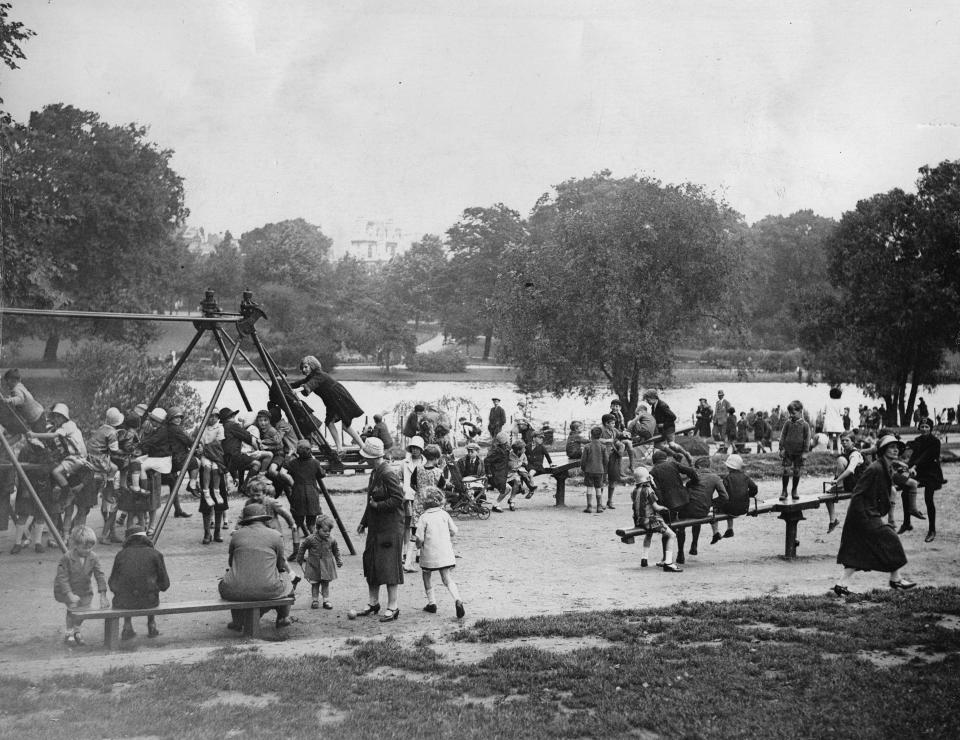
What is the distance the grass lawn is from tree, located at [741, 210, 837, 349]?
109 ft

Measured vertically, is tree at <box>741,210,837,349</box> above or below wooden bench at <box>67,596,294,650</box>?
above

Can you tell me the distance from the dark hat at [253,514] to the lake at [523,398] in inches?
739

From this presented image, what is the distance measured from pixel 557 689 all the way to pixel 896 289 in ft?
57.1

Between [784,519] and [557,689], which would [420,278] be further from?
[557,689]

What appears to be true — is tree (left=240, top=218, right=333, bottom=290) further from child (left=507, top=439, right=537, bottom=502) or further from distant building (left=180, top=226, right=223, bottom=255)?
child (left=507, top=439, right=537, bottom=502)

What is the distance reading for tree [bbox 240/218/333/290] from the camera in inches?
1073

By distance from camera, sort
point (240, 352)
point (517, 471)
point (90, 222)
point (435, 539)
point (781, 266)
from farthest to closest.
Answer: point (781, 266) → point (90, 222) → point (517, 471) → point (240, 352) → point (435, 539)

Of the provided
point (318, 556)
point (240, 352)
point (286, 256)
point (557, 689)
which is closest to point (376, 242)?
point (286, 256)

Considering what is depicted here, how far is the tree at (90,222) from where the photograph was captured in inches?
838

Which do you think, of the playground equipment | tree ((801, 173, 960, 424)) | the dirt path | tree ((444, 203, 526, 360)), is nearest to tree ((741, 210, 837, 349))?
tree ((444, 203, 526, 360))

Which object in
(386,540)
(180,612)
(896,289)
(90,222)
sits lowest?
(180,612)

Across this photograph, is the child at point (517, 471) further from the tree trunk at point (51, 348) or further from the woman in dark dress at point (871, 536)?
the tree trunk at point (51, 348)

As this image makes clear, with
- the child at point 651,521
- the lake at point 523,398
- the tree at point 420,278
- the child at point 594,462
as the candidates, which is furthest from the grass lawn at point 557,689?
the tree at point 420,278

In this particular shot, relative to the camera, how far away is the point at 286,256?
1139 inches
